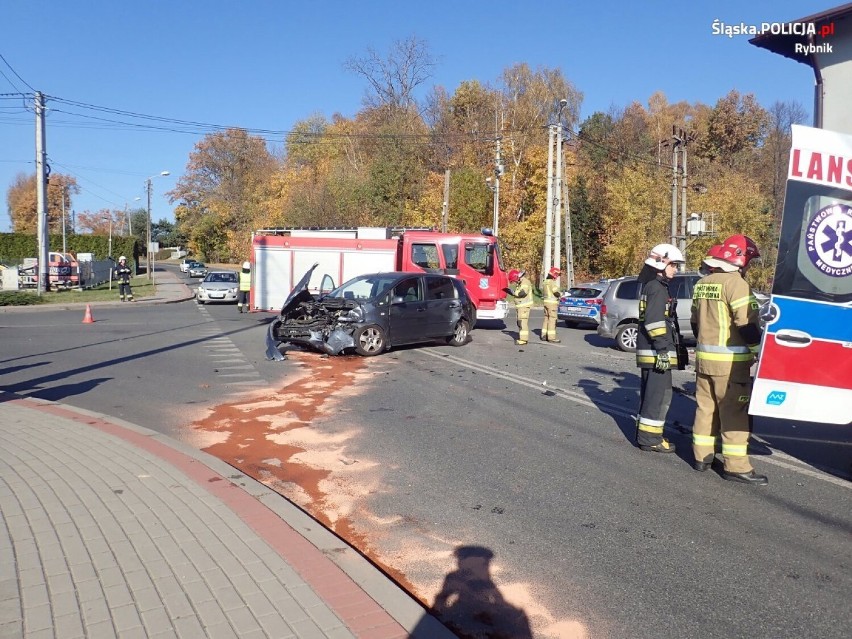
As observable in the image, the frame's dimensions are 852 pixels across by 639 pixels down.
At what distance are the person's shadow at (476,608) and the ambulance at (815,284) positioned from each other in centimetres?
268

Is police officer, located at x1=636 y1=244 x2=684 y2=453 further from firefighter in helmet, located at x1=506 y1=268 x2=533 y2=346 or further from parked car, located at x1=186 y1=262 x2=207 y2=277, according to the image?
parked car, located at x1=186 y1=262 x2=207 y2=277

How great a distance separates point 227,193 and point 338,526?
236 ft

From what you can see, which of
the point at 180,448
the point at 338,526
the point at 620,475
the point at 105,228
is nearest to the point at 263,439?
the point at 180,448

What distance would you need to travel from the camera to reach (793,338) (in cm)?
514

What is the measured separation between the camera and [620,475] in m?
6.08

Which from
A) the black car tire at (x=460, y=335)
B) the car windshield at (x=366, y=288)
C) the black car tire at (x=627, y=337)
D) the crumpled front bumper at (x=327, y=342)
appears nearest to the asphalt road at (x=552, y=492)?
the crumpled front bumper at (x=327, y=342)

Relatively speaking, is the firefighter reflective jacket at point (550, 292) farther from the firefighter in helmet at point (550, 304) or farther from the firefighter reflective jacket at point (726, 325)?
the firefighter reflective jacket at point (726, 325)

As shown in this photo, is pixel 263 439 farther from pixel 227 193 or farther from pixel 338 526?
pixel 227 193

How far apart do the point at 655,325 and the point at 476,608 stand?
12.1 ft

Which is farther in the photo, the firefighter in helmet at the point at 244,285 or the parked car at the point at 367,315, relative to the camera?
the firefighter in helmet at the point at 244,285

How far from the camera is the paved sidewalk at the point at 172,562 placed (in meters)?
3.41

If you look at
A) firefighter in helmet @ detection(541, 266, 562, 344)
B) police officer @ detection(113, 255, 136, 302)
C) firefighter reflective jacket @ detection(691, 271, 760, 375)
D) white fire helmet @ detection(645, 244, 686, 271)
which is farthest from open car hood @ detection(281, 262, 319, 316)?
police officer @ detection(113, 255, 136, 302)

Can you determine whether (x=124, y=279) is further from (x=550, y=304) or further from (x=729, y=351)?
(x=729, y=351)

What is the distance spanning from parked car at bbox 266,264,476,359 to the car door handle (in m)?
8.98
